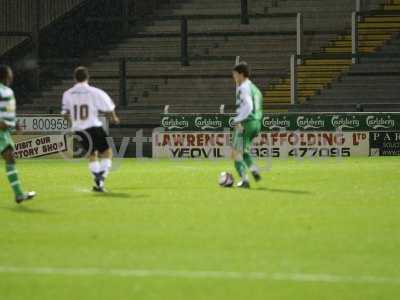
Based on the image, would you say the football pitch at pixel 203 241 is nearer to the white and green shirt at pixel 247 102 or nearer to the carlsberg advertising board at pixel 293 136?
the white and green shirt at pixel 247 102

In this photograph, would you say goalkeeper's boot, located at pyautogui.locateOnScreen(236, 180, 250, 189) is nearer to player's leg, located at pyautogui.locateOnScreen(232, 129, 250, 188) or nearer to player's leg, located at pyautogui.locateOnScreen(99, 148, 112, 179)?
player's leg, located at pyautogui.locateOnScreen(232, 129, 250, 188)

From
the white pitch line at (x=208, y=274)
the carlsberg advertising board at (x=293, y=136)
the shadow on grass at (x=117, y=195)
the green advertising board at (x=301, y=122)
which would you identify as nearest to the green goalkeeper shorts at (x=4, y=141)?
the shadow on grass at (x=117, y=195)

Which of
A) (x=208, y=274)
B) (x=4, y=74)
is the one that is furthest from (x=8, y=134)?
Result: (x=208, y=274)

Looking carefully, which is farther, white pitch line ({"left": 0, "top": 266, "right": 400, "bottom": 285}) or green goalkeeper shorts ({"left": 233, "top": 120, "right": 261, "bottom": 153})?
green goalkeeper shorts ({"left": 233, "top": 120, "right": 261, "bottom": 153})

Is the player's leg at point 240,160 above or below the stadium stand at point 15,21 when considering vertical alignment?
below

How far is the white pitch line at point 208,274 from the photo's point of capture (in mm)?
9039

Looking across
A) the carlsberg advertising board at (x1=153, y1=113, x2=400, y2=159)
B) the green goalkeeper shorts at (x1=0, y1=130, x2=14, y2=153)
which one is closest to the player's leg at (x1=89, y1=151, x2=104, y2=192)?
the green goalkeeper shorts at (x1=0, y1=130, x2=14, y2=153)

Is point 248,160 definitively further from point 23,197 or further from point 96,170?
point 23,197

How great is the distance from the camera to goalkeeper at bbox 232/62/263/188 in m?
18.8

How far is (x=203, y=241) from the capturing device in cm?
1152

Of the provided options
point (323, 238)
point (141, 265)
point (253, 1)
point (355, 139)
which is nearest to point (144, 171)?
point (355, 139)

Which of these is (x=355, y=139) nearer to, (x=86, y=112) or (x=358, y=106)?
(x=358, y=106)

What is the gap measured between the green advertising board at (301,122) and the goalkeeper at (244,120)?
13978 millimetres

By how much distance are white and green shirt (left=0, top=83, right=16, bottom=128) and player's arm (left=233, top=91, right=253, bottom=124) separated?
14.7 ft
